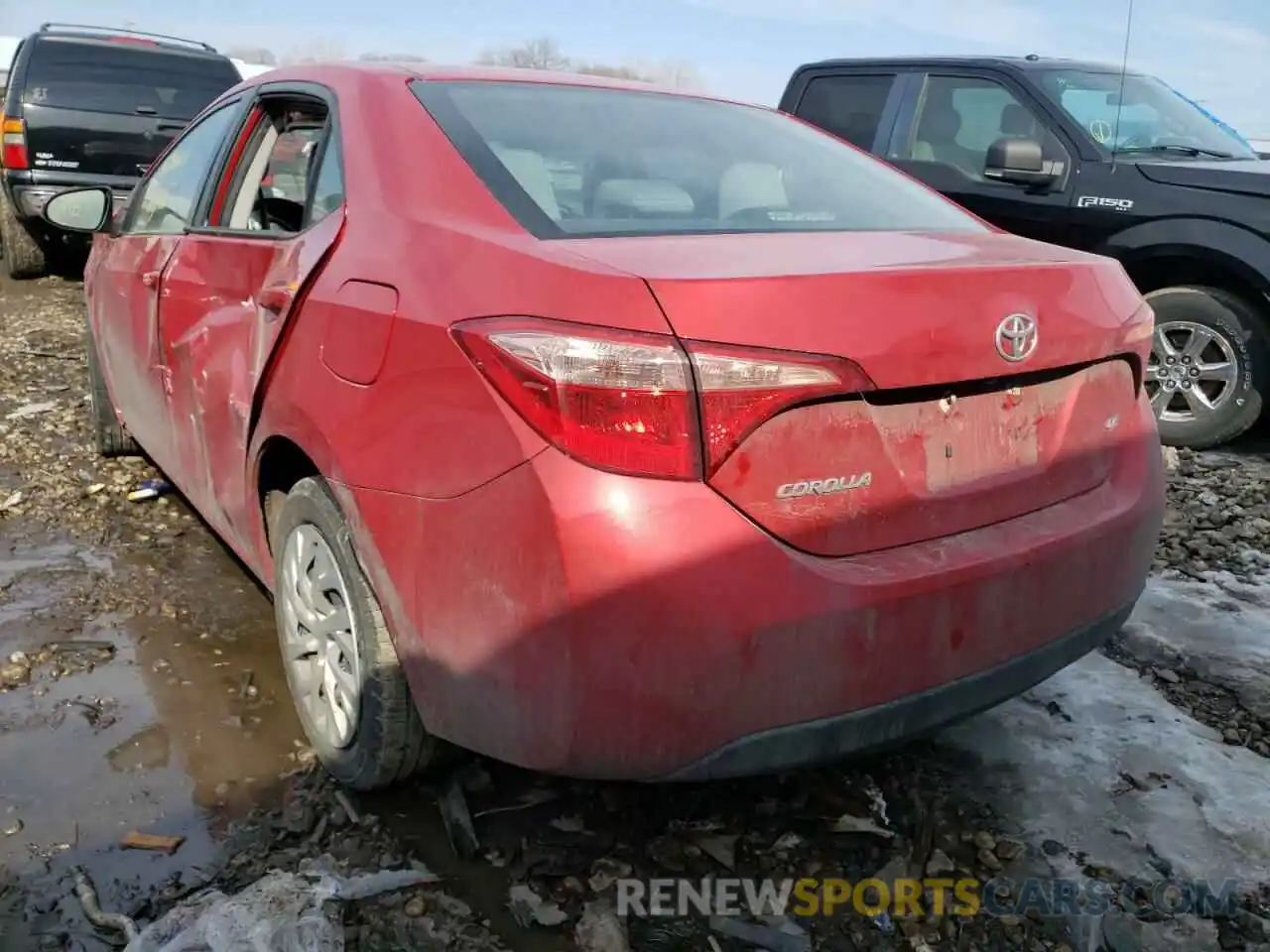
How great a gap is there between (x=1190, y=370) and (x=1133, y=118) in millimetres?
1415

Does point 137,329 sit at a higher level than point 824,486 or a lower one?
lower

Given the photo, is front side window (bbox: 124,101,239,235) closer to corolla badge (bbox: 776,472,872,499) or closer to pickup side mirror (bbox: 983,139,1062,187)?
corolla badge (bbox: 776,472,872,499)

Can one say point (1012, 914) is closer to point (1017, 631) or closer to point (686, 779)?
point (1017, 631)

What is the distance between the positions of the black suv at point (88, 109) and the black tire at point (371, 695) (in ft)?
22.7

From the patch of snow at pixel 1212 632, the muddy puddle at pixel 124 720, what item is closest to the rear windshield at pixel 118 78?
the muddy puddle at pixel 124 720

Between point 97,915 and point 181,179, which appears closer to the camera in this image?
point 97,915

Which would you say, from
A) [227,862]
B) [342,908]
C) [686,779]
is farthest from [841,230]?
[227,862]

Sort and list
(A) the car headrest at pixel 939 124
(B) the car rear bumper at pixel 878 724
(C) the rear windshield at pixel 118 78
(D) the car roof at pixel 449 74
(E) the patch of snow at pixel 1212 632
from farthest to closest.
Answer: (C) the rear windshield at pixel 118 78, (A) the car headrest at pixel 939 124, (E) the patch of snow at pixel 1212 632, (D) the car roof at pixel 449 74, (B) the car rear bumper at pixel 878 724

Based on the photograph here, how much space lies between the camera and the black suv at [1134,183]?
4887mm

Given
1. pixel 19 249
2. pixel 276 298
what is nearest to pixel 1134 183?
pixel 276 298

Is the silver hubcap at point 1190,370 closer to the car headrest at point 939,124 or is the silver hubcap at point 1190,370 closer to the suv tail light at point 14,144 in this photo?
the car headrest at point 939,124

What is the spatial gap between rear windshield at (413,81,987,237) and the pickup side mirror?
8.52 feet

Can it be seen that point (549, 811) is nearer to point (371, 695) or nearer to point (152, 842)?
point (371, 695)

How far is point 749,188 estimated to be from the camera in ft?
7.80
